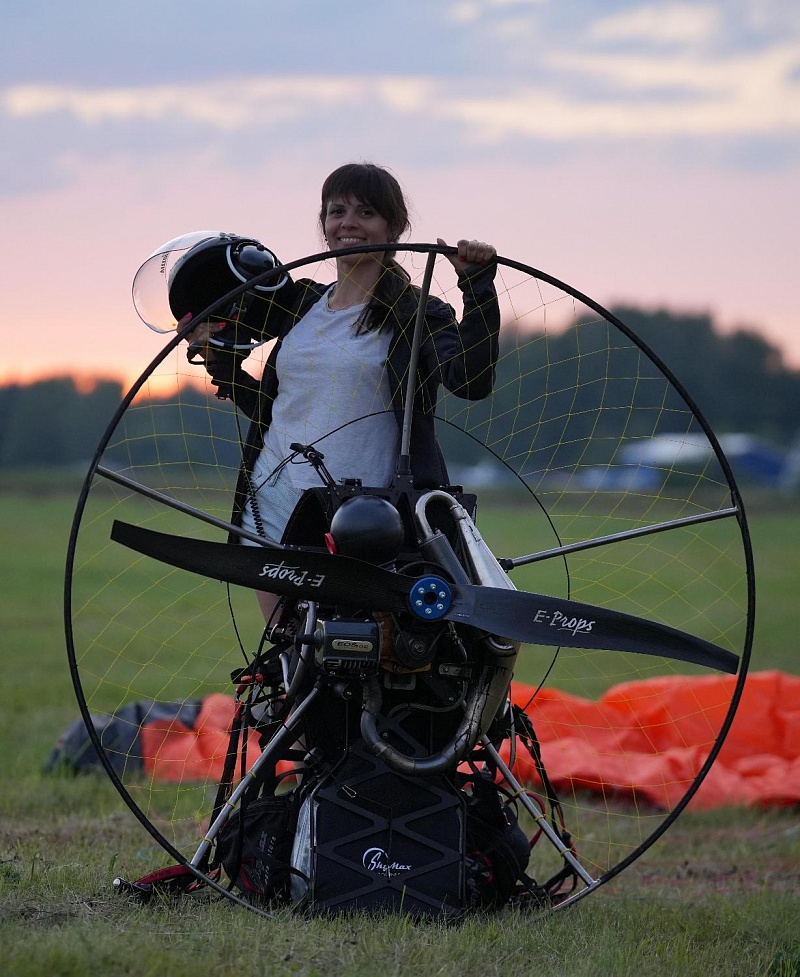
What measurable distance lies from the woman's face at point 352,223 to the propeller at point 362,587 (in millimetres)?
1236

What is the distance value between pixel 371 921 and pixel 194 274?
7.58 ft

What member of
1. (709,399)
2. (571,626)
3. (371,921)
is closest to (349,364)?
(571,626)

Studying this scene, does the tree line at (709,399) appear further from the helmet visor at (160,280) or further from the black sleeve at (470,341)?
the black sleeve at (470,341)

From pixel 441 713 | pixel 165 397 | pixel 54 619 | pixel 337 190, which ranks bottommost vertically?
pixel 54 619

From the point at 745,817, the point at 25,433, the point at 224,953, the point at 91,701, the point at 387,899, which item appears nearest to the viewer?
the point at 224,953

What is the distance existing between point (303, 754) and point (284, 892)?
48cm

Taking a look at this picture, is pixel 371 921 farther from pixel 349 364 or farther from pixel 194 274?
pixel 194 274

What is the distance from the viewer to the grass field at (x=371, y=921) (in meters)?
3.29

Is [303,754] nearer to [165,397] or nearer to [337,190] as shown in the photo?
[165,397]

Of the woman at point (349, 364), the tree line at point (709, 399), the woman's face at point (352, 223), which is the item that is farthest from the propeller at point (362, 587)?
the tree line at point (709, 399)

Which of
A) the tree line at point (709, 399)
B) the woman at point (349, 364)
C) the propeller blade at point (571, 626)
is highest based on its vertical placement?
the tree line at point (709, 399)

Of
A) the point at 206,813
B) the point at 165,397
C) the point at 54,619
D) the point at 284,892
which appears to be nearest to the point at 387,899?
the point at 284,892

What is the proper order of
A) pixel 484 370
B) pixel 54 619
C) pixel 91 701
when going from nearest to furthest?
pixel 484 370, pixel 91 701, pixel 54 619

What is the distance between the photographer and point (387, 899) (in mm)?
3770
